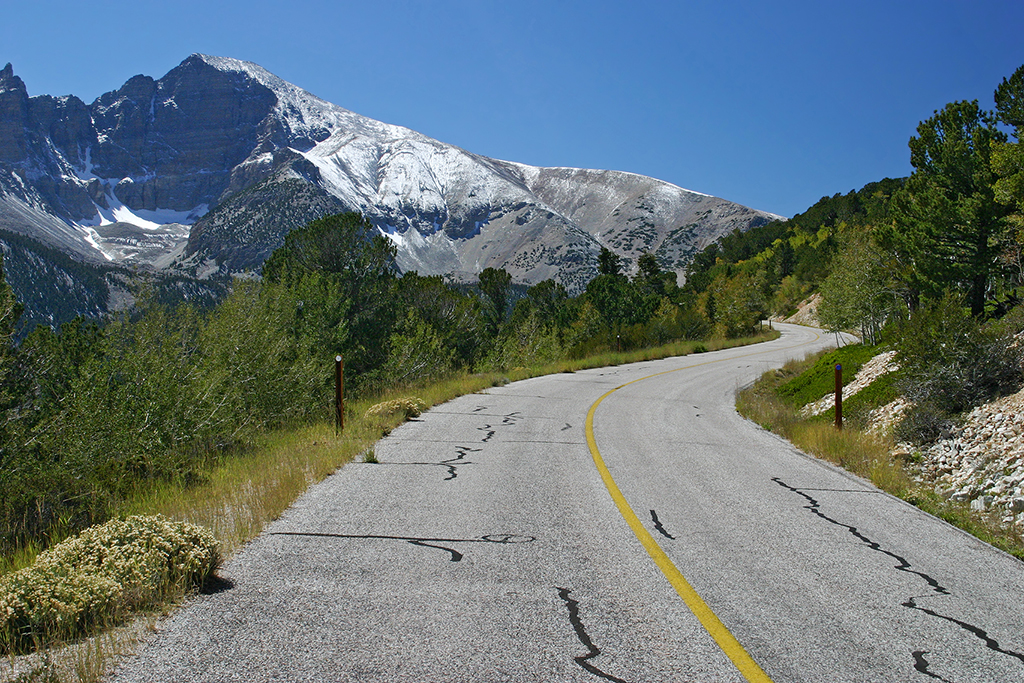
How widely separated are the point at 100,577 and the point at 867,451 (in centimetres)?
1013

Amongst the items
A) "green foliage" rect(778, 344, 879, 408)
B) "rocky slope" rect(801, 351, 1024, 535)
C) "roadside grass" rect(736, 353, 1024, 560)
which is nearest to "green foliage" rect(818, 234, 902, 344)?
"green foliage" rect(778, 344, 879, 408)

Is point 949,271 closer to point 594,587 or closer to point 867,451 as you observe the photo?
point 867,451

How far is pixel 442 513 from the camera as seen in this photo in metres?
6.36

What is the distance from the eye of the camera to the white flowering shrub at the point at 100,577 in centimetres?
358

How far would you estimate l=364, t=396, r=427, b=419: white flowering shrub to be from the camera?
43.0 feet

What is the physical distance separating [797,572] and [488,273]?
34.5 metres

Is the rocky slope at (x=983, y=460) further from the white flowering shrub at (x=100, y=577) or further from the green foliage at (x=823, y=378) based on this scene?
the white flowering shrub at (x=100, y=577)

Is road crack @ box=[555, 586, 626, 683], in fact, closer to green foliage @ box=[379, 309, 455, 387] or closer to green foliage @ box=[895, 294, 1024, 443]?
green foliage @ box=[895, 294, 1024, 443]

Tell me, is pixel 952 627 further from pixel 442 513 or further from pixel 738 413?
pixel 738 413

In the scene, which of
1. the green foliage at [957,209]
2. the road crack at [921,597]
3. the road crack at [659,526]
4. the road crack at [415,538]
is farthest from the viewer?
the green foliage at [957,209]

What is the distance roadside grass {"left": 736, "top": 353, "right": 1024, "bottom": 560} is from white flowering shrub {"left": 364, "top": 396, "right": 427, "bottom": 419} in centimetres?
746

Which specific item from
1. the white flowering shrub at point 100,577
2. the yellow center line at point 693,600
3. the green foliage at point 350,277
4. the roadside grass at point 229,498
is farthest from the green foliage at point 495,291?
the white flowering shrub at point 100,577

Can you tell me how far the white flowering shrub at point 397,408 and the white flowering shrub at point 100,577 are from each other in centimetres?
817

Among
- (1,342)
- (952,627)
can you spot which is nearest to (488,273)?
(1,342)
